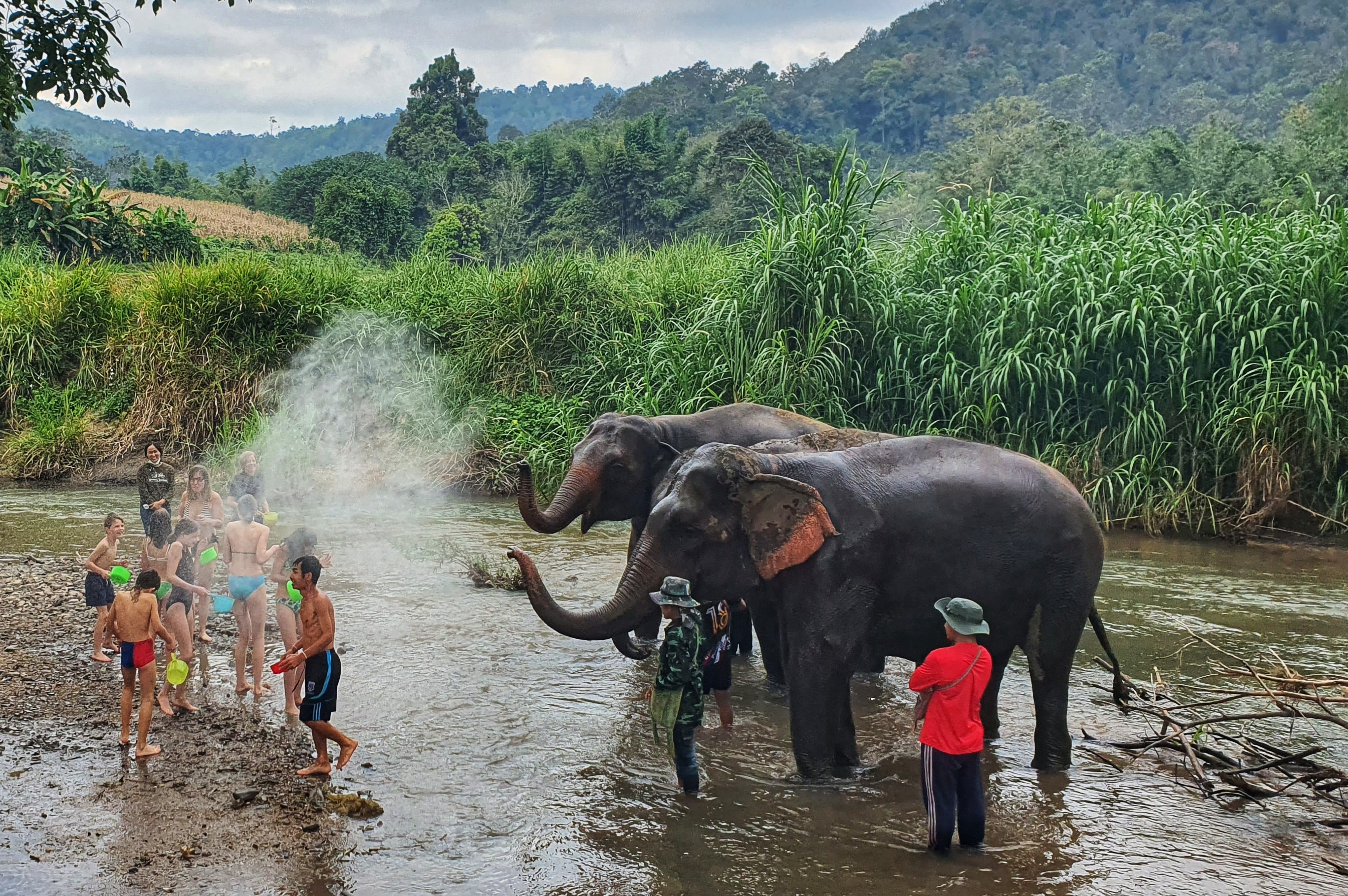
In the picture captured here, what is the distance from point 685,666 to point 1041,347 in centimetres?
810

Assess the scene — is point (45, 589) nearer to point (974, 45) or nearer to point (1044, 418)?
point (1044, 418)

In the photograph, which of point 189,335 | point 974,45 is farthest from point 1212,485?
point 974,45

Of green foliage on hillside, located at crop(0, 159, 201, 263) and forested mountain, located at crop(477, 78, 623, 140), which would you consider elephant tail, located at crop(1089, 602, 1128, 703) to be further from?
forested mountain, located at crop(477, 78, 623, 140)

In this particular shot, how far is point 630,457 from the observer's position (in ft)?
26.8

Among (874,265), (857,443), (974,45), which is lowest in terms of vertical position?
(857,443)

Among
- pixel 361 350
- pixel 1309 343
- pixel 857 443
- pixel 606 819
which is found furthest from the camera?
pixel 361 350

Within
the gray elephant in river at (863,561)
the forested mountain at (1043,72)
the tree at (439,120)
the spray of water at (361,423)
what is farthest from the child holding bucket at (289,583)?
the forested mountain at (1043,72)

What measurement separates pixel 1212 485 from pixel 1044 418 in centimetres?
173

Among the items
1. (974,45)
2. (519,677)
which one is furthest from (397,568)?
(974,45)

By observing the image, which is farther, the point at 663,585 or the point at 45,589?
the point at 45,589

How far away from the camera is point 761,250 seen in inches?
506

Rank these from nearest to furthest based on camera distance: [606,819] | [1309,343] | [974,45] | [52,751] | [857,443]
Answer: [606,819], [52,751], [857,443], [1309,343], [974,45]

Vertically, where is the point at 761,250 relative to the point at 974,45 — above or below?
below

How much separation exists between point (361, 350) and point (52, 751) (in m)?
11.4
